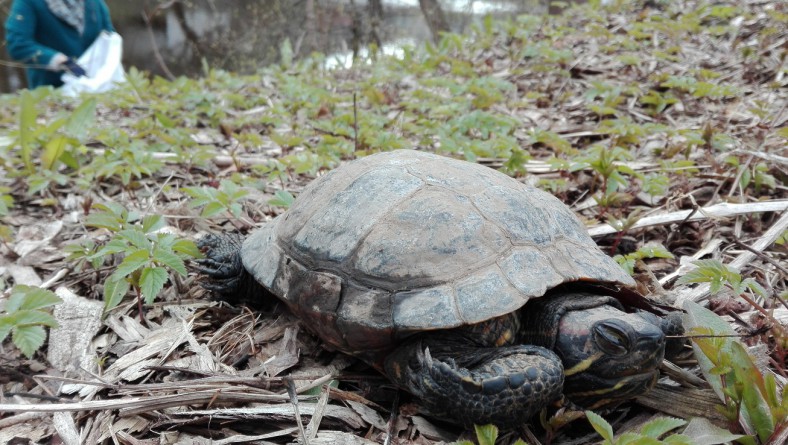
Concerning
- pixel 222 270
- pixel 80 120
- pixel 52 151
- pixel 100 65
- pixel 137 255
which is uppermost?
pixel 100 65

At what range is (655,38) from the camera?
24.6 feet

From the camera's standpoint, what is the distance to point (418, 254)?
210 cm

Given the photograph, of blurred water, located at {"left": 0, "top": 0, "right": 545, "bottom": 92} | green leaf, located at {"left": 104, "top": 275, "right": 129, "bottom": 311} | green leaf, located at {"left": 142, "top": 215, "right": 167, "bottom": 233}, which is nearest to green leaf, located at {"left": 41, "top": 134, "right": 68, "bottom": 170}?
green leaf, located at {"left": 142, "top": 215, "right": 167, "bottom": 233}

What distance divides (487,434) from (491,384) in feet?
0.56

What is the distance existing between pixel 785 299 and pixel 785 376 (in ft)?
1.69

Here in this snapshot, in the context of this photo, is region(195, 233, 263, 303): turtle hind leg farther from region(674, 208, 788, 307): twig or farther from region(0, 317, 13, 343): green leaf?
region(674, 208, 788, 307): twig

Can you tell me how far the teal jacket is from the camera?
25.1ft

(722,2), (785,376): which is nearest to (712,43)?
(722,2)

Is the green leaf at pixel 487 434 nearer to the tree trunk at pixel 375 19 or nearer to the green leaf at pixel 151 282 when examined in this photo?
the green leaf at pixel 151 282

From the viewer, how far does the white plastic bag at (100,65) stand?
782cm

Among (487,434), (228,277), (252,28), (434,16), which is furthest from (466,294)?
(252,28)

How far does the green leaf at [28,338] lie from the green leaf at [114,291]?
1.42 feet

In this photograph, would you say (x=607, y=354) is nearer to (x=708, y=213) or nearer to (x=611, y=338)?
(x=611, y=338)

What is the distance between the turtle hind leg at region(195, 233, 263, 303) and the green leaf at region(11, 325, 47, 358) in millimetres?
804
